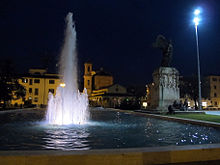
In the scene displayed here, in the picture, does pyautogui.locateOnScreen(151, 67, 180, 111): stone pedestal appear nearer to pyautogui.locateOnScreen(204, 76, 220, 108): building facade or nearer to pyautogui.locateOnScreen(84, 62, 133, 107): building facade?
pyautogui.locateOnScreen(204, 76, 220, 108): building facade

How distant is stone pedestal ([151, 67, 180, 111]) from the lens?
26.4m

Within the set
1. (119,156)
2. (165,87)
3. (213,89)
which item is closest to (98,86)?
(213,89)

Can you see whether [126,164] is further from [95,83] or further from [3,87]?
[95,83]

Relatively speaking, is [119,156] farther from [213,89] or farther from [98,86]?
[98,86]

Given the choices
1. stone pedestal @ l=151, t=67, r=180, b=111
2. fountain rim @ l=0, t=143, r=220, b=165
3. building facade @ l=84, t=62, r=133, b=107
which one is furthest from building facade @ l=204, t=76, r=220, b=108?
fountain rim @ l=0, t=143, r=220, b=165

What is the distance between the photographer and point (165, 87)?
2653 centimetres

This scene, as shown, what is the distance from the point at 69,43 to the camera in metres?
27.8

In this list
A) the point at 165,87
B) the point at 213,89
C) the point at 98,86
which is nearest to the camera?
the point at 165,87

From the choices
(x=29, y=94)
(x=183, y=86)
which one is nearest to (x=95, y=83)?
(x=29, y=94)

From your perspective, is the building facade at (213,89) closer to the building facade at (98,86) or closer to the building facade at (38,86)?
the building facade at (98,86)

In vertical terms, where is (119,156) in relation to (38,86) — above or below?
below

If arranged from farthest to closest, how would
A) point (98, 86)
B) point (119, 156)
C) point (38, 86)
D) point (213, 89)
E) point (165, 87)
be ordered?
point (98, 86)
point (213, 89)
point (38, 86)
point (165, 87)
point (119, 156)

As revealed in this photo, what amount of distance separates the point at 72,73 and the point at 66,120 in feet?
42.6

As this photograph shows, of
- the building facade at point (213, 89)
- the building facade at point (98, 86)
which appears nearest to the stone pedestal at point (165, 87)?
the building facade at point (213, 89)
